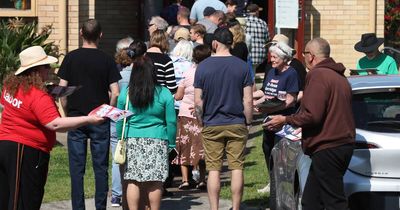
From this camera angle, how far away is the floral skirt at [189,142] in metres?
11.8

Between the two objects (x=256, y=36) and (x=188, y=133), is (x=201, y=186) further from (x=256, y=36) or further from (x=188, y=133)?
(x=256, y=36)

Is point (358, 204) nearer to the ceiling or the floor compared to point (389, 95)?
nearer to the floor

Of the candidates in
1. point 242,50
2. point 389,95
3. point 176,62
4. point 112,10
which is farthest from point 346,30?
point 389,95

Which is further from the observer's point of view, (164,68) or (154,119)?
(164,68)

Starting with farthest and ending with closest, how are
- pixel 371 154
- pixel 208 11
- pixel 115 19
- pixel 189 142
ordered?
pixel 115 19 < pixel 208 11 < pixel 189 142 < pixel 371 154

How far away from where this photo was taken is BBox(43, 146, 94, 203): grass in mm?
11461

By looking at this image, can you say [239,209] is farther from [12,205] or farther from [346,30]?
[346,30]

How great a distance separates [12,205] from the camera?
7.85m

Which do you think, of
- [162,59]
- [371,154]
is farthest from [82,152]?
[371,154]

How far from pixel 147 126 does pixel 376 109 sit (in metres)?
2.23

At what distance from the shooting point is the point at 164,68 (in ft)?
36.2

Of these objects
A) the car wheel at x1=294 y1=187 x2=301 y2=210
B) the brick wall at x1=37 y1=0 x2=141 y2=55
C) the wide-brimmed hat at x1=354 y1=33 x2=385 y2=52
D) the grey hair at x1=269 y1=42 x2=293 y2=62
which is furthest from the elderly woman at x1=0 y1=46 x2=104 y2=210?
the brick wall at x1=37 y1=0 x2=141 y2=55

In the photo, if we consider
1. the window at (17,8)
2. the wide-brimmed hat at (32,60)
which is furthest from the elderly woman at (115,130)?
the window at (17,8)

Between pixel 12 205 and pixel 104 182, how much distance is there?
2.25m
